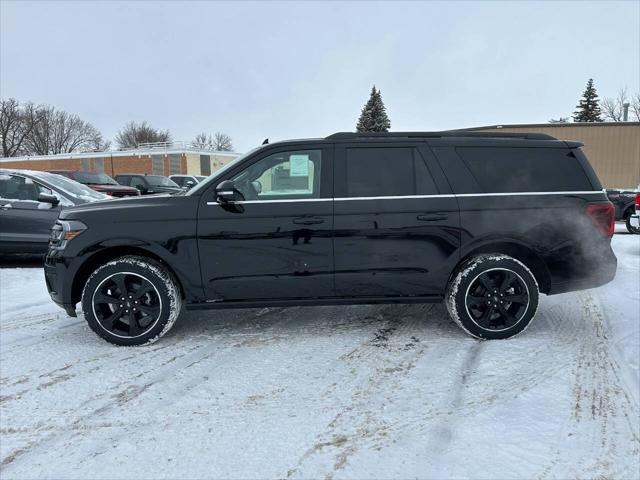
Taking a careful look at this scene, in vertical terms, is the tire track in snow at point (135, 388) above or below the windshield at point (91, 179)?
below

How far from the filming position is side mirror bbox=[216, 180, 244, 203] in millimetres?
3760

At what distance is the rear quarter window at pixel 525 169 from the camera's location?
399 cm

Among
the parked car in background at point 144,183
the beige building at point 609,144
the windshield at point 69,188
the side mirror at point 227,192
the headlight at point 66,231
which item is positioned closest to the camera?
the side mirror at point 227,192

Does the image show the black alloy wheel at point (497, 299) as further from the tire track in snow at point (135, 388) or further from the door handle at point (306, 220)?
the tire track in snow at point (135, 388)

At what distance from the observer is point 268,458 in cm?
231

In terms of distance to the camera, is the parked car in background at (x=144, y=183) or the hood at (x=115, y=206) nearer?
the hood at (x=115, y=206)

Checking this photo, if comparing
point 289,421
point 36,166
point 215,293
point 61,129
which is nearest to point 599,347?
point 289,421

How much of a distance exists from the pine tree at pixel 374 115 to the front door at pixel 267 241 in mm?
43719

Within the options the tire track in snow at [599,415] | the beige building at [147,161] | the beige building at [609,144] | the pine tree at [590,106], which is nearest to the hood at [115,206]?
the tire track in snow at [599,415]

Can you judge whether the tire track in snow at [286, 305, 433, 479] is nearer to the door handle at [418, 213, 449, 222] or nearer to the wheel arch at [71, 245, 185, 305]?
the door handle at [418, 213, 449, 222]

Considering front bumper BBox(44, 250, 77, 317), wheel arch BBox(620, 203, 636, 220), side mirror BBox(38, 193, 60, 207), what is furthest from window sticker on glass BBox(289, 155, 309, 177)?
wheel arch BBox(620, 203, 636, 220)

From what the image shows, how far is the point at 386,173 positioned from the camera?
156 inches

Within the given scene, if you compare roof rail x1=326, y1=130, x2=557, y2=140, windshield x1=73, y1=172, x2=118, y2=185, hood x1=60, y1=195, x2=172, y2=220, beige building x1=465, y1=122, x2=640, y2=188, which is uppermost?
beige building x1=465, y1=122, x2=640, y2=188

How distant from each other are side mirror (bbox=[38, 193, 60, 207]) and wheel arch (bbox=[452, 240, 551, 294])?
6.61 m
